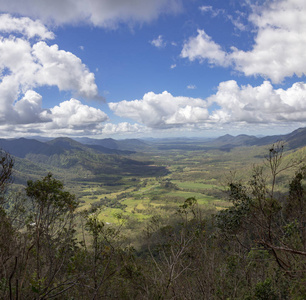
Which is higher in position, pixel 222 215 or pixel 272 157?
pixel 272 157

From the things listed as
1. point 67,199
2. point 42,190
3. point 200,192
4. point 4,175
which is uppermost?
point 4,175

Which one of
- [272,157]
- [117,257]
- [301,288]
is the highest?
[272,157]

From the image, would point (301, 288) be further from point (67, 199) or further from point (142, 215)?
point (142, 215)

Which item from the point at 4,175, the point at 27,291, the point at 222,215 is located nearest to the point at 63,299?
the point at 27,291

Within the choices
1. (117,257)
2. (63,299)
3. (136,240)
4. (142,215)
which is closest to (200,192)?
(142,215)

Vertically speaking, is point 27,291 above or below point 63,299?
above

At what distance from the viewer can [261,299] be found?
28.2 ft

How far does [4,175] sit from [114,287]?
11.2 metres

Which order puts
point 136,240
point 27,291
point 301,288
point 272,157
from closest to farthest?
point 272,157 → point 301,288 → point 27,291 → point 136,240

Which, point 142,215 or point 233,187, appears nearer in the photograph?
point 233,187

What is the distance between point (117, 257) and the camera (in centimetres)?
1862

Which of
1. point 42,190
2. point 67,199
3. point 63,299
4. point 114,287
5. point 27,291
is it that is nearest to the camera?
point 27,291

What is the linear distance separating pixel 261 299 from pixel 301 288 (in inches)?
136

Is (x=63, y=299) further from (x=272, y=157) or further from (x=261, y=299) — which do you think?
(x=272, y=157)
